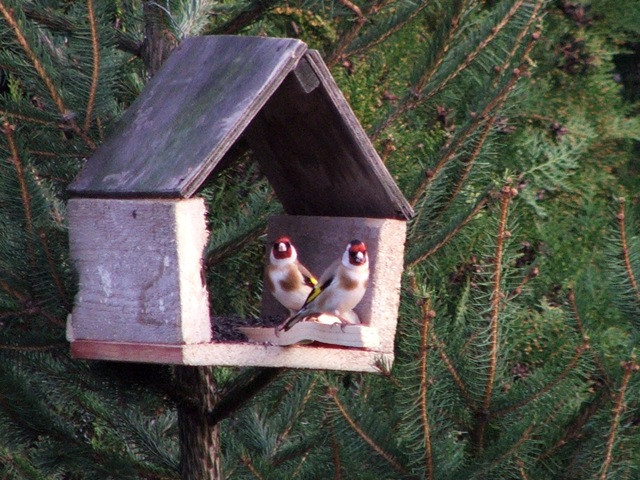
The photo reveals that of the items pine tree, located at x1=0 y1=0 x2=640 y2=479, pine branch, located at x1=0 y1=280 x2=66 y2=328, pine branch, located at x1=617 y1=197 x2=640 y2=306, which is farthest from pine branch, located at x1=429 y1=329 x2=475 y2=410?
pine branch, located at x1=0 y1=280 x2=66 y2=328

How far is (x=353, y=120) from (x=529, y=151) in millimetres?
2261

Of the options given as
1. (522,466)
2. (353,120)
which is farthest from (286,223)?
(522,466)

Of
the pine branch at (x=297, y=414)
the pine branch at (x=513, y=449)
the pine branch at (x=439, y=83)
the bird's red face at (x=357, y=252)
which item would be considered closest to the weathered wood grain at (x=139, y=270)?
the bird's red face at (x=357, y=252)

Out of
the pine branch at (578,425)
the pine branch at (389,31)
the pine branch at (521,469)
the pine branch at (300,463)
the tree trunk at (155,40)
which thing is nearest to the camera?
the pine branch at (521,469)

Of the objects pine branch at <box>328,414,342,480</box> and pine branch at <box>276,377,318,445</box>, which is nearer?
pine branch at <box>328,414,342,480</box>

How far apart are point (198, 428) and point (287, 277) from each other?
48 cm

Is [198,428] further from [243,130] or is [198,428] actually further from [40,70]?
[40,70]

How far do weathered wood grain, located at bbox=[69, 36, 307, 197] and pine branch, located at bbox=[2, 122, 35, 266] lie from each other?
145mm

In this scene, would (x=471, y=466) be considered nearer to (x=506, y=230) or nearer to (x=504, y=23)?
(x=506, y=230)

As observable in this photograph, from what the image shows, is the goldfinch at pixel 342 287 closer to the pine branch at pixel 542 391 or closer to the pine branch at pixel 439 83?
the pine branch at pixel 542 391

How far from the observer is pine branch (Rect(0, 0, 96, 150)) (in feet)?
8.21

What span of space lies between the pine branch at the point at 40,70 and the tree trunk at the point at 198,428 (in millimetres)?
631

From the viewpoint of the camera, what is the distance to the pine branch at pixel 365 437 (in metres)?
2.50

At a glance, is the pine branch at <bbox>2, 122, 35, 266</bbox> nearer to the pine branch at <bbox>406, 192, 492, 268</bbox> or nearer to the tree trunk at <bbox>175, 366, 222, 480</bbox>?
the tree trunk at <bbox>175, 366, 222, 480</bbox>
